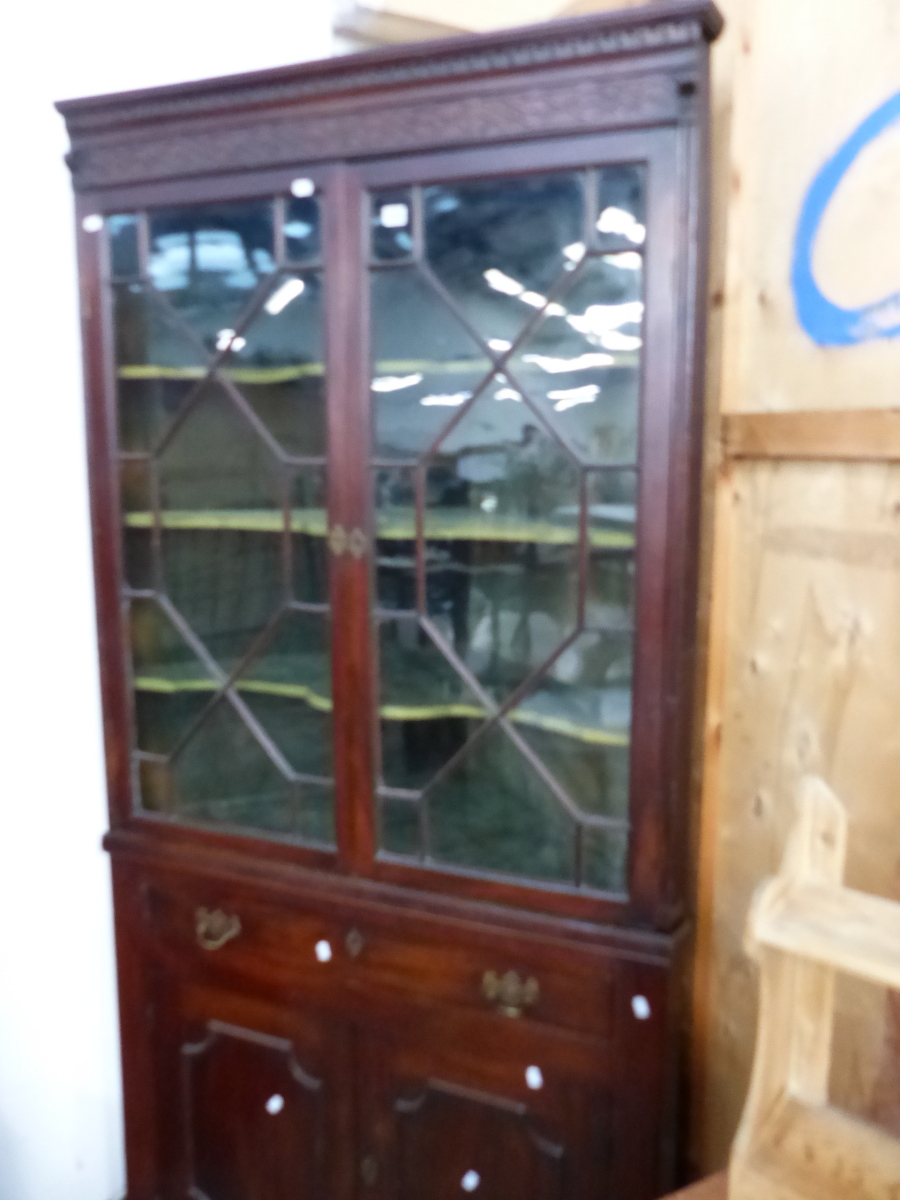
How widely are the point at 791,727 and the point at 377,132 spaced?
0.98 meters

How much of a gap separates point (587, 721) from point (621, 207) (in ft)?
2.16

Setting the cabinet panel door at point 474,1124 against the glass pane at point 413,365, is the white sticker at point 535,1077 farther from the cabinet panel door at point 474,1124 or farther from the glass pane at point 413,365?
the glass pane at point 413,365

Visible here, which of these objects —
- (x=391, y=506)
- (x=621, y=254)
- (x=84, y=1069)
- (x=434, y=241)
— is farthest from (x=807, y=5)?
(x=84, y=1069)

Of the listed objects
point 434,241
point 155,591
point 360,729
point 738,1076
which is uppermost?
point 434,241

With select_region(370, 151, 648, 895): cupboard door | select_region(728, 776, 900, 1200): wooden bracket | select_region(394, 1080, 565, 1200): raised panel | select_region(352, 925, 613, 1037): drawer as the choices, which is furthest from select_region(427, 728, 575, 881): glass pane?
select_region(728, 776, 900, 1200): wooden bracket

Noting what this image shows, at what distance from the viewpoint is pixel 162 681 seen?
1516 millimetres

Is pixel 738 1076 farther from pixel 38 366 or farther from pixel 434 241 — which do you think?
pixel 38 366

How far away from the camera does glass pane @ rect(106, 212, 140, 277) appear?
140cm

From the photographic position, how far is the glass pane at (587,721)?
4.04ft

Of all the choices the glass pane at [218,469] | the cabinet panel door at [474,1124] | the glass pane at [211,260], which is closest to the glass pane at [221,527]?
the glass pane at [218,469]

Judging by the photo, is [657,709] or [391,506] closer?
[657,709]

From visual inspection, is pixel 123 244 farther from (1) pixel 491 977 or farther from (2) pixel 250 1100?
(2) pixel 250 1100

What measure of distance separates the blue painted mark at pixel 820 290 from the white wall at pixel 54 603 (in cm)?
96

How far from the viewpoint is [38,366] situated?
1.50 m
